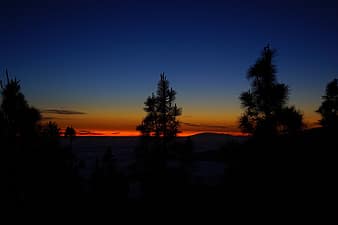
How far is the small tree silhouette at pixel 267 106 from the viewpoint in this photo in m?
13.5

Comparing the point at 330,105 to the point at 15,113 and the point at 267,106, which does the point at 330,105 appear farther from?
the point at 15,113

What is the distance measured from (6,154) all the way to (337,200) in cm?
1268

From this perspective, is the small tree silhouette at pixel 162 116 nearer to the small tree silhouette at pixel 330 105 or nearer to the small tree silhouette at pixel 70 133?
the small tree silhouette at pixel 330 105

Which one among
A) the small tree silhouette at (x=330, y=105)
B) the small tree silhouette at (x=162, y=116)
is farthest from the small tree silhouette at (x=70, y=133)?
the small tree silhouette at (x=330, y=105)

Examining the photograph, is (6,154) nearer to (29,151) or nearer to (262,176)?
(29,151)

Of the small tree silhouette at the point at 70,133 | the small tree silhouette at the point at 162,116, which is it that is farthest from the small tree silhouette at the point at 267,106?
the small tree silhouette at the point at 70,133

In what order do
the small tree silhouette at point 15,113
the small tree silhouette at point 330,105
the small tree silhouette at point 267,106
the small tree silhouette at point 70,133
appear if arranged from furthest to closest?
the small tree silhouette at point 70,133, the small tree silhouette at point 330,105, the small tree silhouette at point 267,106, the small tree silhouette at point 15,113

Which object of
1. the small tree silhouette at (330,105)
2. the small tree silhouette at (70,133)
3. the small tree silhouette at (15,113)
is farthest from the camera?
the small tree silhouette at (70,133)

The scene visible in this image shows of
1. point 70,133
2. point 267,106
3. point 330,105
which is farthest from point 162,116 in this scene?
point 70,133

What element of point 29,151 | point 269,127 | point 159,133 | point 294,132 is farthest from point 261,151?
point 29,151

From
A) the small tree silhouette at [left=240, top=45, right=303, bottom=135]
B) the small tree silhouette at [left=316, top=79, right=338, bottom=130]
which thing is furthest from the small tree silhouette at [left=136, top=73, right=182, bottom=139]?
the small tree silhouette at [left=316, top=79, right=338, bottom=130]

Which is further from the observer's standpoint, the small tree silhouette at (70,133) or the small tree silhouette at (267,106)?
the small tree silhouette at (70,133)

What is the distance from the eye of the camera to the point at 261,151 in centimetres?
1245

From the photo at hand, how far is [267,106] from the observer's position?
13.9 meters
